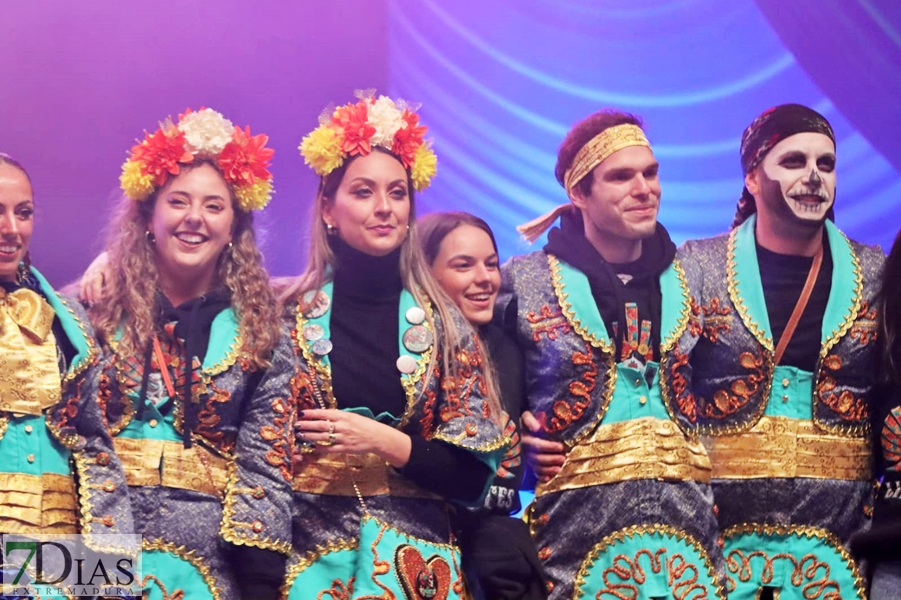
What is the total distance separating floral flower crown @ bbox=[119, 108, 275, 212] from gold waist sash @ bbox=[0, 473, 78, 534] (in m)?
0.98

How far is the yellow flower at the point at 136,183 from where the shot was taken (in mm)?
3801

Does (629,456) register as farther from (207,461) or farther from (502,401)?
(207,461)

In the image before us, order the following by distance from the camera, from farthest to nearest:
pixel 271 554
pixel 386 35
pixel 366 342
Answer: pixel 386 35
pixel 366 342
pixel 271 554

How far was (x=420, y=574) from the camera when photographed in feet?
11.9

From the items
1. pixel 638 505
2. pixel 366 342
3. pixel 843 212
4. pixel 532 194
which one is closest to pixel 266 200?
pixel 366 342

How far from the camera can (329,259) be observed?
3.97m

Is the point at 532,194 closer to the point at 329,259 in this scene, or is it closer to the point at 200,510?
the point at 329,259

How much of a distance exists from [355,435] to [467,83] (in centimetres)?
171

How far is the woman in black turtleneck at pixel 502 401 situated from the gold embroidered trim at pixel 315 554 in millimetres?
444

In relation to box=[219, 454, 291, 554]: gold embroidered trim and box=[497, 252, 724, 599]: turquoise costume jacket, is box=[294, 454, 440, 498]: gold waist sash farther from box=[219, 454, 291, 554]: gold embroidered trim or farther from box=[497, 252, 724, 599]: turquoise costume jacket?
box=[497, 252, 724, 599]: turquoise costume jacket

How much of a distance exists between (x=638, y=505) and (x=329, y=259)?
130 centimetres

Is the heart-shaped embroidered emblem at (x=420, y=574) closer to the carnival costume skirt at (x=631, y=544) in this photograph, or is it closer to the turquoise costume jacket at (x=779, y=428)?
the carnival costume skirt at (x=631, y=544)

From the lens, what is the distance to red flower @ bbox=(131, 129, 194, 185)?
12.4ft

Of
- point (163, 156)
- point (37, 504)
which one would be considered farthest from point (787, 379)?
point (37, 504)
